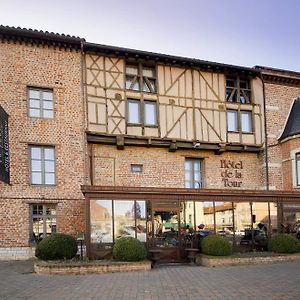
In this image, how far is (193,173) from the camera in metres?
20.4

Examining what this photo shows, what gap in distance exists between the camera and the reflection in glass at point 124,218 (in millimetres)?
14865

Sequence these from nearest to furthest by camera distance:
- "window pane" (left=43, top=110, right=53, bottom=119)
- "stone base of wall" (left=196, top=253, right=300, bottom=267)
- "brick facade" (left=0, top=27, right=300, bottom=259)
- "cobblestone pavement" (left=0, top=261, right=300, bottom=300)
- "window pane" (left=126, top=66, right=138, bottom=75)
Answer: "cobblestone pavement" (left=0, top=261, right=300, bottom=300) < "stone base of wall" (left=196, top=253, right=300, bottom=267) < "brick facade" (left=0, top=27, right=300, bottom=259) < "window pane" (left=43, top=110, right=53, bottom=119) < "window pane" (left=126, top=66, right=138, bottom=75)

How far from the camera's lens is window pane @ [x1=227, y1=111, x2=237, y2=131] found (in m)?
20.6

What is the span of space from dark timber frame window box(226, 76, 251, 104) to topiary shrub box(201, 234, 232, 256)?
817 cm

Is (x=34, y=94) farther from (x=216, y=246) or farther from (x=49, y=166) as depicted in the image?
(x=216, y=246)

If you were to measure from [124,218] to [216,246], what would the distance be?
3456mm

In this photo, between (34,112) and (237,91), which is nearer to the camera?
(34,112)

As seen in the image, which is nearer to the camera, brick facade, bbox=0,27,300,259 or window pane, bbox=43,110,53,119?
brick facade, bbox=0,27,300,259

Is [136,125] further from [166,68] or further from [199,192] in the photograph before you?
[199,192]

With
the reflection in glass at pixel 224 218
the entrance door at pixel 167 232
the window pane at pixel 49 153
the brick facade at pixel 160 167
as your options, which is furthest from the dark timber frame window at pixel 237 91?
the window pane at pixel 49 153

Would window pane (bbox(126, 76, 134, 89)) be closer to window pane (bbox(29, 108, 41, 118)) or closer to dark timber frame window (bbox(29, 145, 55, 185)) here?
window pane (bbox(29, 108, 41, 118))

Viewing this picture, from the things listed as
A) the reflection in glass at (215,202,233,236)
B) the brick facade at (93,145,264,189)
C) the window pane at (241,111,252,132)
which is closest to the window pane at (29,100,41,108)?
the brick facade at (93,145,264,189)

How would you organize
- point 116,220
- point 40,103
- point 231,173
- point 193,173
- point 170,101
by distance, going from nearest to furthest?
point 116,220, point 40,103, point 170,101, point 193,173, point 231,173

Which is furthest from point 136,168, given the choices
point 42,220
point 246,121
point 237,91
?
point 237,91
